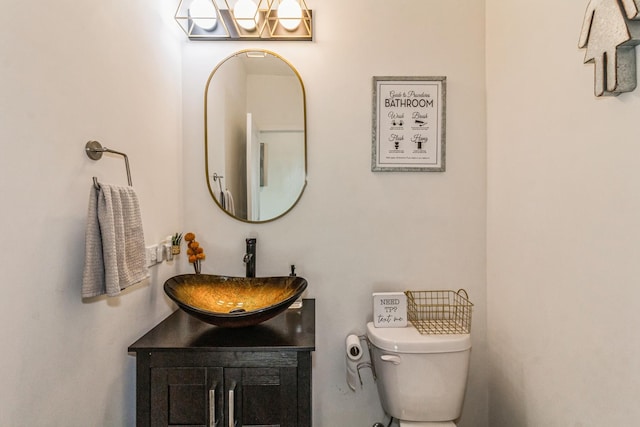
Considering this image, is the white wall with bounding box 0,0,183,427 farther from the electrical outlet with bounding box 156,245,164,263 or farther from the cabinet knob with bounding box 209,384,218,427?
the cabinet knob with bounding box 209,384,218,427

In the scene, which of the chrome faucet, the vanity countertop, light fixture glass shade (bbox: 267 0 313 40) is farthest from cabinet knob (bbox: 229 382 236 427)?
light fixture glass shade (bbox: 267 0 313 40)

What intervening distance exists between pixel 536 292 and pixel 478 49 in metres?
1.27

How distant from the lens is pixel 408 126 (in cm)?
174

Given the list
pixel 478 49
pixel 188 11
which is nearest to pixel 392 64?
pixel 478 49

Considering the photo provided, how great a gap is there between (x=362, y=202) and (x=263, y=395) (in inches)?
40.2

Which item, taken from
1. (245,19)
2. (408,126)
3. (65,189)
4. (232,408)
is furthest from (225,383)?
(245,19)

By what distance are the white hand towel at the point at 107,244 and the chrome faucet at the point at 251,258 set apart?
0.62 m

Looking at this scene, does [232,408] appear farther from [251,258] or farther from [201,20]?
[201,20]

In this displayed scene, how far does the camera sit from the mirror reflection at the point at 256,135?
1.74 meters

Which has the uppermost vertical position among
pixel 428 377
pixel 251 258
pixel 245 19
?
pixel 245 19

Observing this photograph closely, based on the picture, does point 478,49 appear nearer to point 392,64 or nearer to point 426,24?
point 426,24

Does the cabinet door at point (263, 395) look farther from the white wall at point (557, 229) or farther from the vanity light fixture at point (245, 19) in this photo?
the vanity light fixture at point (245, 19)

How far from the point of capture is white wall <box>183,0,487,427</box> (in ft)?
5.70

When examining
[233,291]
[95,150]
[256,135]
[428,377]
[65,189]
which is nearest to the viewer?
[65,189]
